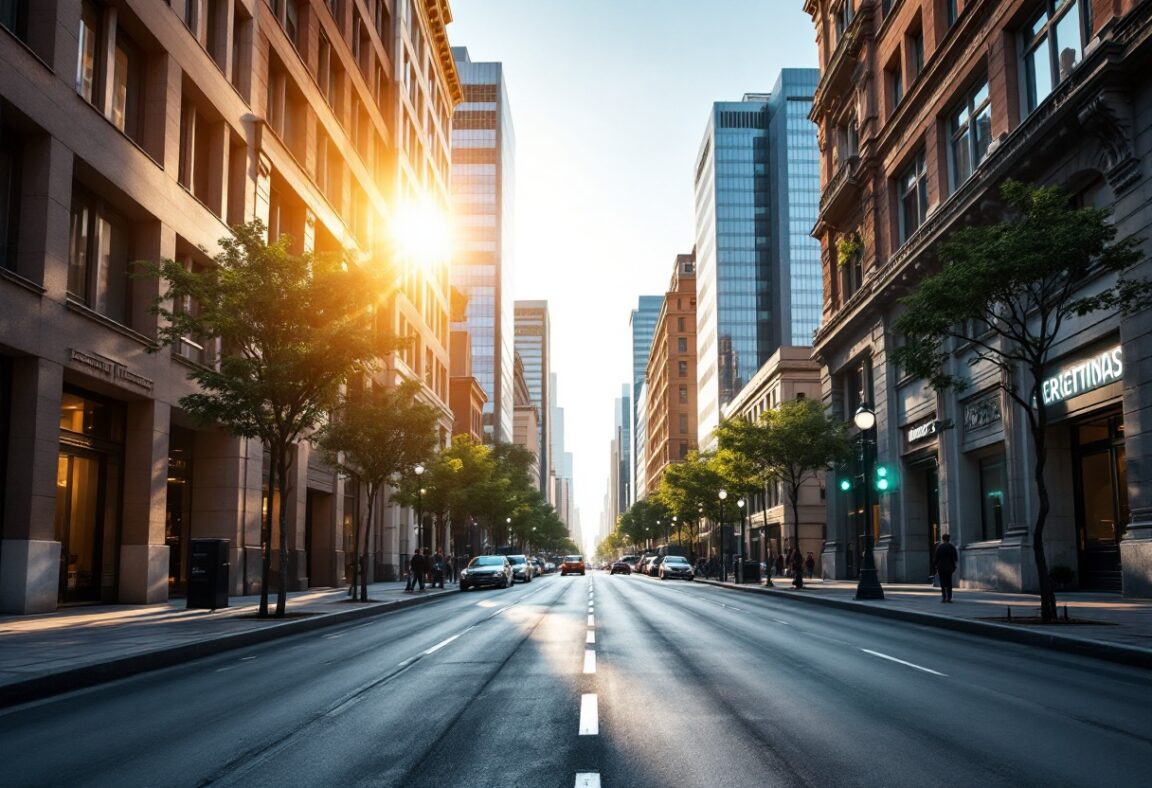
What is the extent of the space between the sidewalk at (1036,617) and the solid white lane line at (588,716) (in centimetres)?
771

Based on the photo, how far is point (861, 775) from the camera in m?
6.32

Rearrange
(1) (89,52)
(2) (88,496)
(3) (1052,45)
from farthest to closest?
(3) (1052,45), (2) (88,496), (1) (89,52)

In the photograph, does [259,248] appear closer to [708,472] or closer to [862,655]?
[862,655]

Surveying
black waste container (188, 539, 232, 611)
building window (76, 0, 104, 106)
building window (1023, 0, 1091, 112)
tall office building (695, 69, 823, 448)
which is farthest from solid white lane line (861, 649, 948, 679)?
tall office building (695, 69, 823, 448)

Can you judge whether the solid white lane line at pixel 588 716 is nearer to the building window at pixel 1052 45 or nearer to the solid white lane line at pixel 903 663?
the solid white lane line at pixel 903 663

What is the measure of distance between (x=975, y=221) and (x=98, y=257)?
2583cm

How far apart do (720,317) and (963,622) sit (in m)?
115

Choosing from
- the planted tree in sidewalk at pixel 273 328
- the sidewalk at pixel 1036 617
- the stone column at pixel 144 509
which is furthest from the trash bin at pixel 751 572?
the planted tree in sidewalk at pixel 273 328

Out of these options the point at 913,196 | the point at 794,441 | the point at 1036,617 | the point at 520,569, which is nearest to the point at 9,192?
the point at 1036,617

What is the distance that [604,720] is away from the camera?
27.9 ft

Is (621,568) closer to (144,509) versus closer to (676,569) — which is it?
(676,569)

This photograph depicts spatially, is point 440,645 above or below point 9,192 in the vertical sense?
below

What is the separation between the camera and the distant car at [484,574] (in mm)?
44531

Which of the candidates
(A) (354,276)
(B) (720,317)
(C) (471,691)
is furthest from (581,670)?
(B) (720,317)
